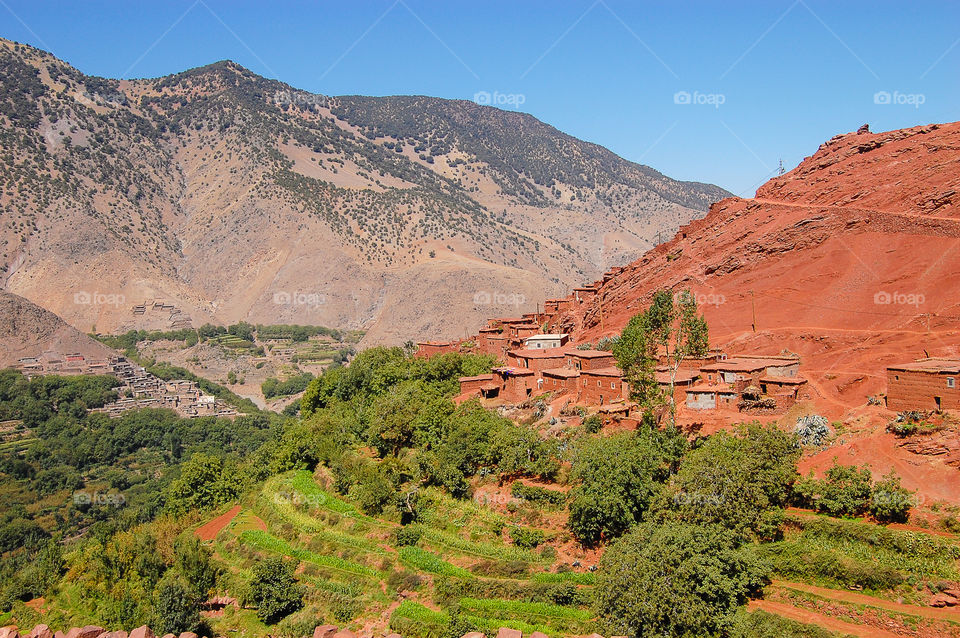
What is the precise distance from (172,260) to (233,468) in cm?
10874

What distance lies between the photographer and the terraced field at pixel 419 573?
2494cm

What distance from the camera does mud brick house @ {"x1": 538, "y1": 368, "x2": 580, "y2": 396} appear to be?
37531 millimetres

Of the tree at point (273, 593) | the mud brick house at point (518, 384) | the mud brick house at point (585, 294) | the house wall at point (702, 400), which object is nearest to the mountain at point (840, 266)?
the house wall at point (702, 400)

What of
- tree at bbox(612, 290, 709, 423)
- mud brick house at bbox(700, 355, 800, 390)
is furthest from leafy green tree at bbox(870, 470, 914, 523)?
tree at bbox(612, 290, 709, 423)

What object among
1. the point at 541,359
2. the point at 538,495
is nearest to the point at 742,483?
the point at 538,495

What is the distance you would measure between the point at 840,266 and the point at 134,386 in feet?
256

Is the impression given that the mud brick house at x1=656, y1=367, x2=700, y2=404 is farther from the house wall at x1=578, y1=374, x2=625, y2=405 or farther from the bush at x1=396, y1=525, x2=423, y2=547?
the bush at x1=396, y1=525, x2=423, y2=547

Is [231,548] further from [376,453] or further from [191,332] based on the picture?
[191,332]

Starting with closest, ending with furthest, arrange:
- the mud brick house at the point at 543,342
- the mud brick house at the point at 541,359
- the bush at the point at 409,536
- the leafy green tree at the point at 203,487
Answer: the bush at the point at 409,536 → the mud brick house at the point at 541,359 → the leafy green tree at the point at 203,487 → the mud brick house at the point at 543,342

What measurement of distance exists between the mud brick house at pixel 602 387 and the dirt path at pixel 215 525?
19.8m

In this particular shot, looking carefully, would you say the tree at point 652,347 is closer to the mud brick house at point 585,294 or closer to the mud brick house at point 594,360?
the mud brick house at point 594,360

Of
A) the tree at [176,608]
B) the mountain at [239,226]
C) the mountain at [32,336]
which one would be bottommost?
the tree at [176,608]

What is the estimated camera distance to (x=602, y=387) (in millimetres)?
35344

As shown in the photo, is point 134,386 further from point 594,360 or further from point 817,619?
point 817,619
